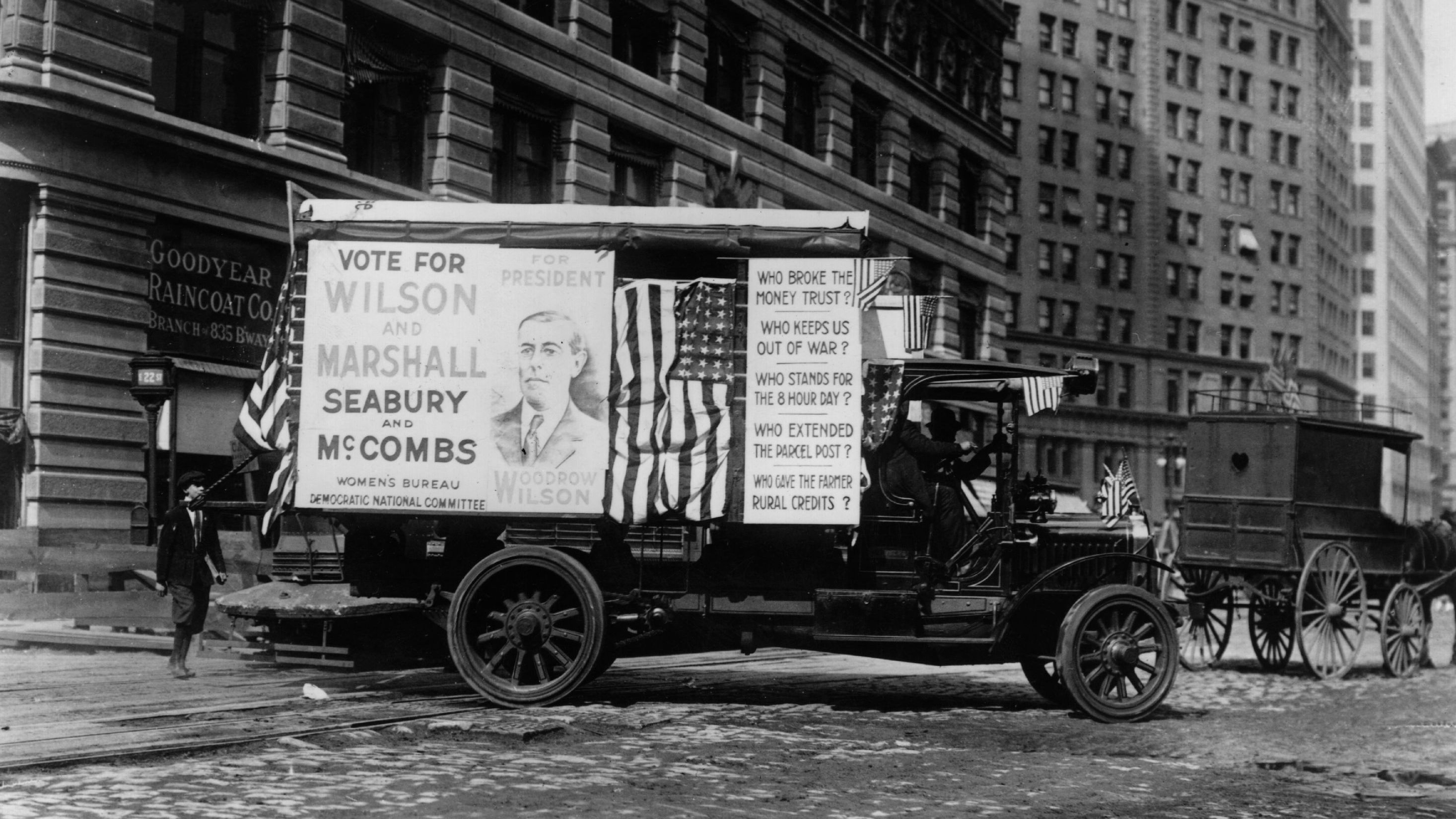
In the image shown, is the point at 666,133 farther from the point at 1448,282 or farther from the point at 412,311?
the point at 1448,282

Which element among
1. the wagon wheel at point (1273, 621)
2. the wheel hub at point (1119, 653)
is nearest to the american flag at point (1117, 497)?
the wheel hub at point (1119, 653)

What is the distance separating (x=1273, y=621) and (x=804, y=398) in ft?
27.6

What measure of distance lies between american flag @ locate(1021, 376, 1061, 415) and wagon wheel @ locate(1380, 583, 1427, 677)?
7.23m

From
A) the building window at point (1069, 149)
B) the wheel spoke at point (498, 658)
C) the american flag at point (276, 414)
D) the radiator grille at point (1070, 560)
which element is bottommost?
the wheel spoke at point (498, 658)

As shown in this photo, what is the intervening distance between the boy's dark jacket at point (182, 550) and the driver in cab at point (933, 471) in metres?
5.88

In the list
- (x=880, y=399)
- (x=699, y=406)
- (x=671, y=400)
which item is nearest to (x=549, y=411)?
(x=671, y=400)

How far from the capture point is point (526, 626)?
10695mm

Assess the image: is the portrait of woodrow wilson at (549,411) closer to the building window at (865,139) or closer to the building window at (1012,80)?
the building window at (865,139)

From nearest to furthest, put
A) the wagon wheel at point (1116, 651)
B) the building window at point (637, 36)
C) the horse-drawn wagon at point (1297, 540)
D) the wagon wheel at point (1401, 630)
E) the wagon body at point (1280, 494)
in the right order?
the wagon wheel at point (1116, 651), the horse-drawn wagon at point (1297, 540), the wagon body at point (1280, 494), the wagon wheel at point (1401, 630), the building window at point (637, 36)

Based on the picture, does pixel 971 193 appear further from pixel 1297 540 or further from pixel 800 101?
pixel 1297 540

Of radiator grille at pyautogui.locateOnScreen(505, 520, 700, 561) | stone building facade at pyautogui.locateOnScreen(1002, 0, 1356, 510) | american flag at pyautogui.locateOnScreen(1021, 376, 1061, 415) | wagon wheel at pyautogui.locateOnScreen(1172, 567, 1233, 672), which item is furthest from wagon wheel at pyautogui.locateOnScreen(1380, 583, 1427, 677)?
stone building facade at pyautogui.locateOnScreen(1002, 0, 1356, 510)

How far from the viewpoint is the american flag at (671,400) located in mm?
10484

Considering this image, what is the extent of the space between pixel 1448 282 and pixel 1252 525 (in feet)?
492

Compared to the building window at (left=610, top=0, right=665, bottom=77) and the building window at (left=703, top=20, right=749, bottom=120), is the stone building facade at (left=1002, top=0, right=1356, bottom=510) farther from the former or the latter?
the building window at (left=610, top=0, right=665, bottom=77)
